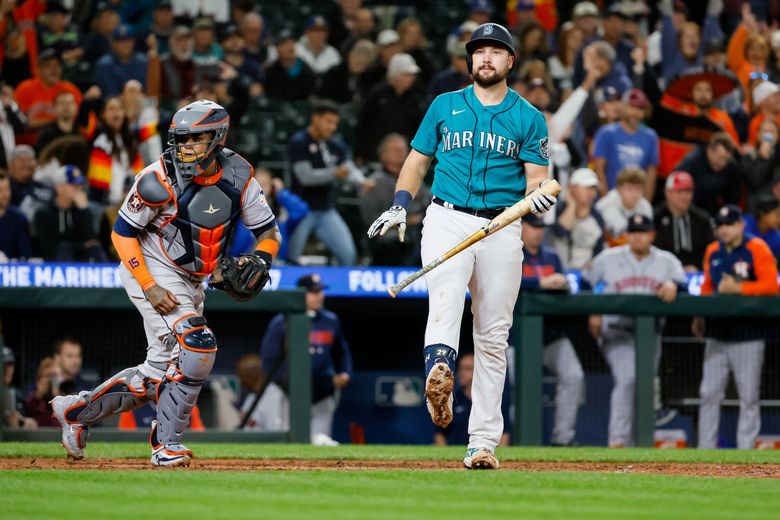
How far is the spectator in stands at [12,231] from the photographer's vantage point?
37.1 feet

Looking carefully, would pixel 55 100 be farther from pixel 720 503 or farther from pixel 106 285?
pixel 720 503

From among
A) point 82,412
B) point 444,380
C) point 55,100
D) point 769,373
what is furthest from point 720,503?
point 55,100

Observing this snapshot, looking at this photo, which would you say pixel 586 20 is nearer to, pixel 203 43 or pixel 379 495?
pixel 203 43

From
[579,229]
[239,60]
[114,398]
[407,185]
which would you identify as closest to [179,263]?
[114,398]

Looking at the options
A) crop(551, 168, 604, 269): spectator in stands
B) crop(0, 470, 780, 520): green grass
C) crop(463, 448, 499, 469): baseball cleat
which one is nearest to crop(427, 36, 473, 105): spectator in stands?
crop(551, 168, 604, 269): spectator in stands

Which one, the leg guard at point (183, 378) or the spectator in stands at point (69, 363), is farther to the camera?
the spectator in stands at point (69, 363)

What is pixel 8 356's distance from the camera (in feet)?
33.5

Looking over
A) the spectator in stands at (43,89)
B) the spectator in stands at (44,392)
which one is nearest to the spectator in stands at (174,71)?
the spectator in stands at (43,89)

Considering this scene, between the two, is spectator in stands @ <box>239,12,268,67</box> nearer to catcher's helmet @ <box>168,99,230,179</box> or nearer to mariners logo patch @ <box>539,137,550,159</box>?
catcher's helmet @ <box>168,99,230,179</box>

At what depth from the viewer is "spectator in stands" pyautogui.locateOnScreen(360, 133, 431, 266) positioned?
12195mm

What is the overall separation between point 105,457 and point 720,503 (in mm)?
3778

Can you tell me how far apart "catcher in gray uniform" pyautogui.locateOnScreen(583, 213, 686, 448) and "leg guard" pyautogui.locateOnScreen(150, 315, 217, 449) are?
462 cm

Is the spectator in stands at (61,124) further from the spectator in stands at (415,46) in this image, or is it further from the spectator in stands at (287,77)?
the spectator in stands at (415,46)

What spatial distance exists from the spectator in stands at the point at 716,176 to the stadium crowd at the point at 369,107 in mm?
15
